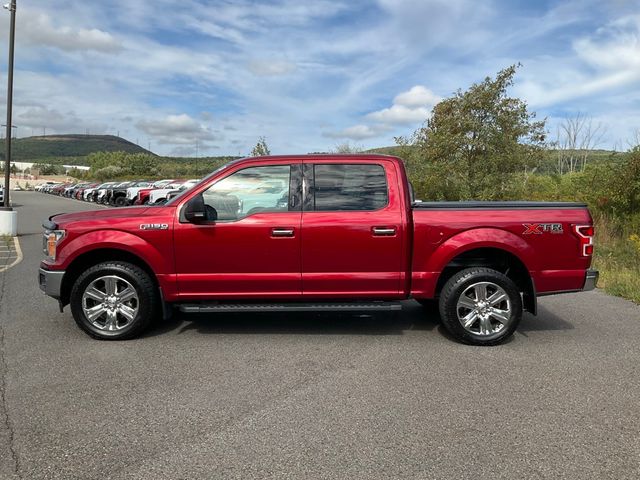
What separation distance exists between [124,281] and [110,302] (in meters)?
0.26

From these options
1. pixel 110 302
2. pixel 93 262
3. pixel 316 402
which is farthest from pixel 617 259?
pixel 93 262

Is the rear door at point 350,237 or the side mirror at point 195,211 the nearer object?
the side mirror at point 195,211

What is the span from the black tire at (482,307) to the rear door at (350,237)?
0.54m

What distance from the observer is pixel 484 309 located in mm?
5078

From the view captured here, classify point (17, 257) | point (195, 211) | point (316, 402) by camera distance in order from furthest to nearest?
point (17, 257), point (195, 211), point (316, 402)

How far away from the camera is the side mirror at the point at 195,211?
4.91 m

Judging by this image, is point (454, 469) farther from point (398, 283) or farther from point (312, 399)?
point (398, 283)

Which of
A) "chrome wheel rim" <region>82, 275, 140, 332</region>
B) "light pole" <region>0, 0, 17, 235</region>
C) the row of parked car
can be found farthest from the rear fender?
"light pole" <region>0, 0, 17, 235</region>

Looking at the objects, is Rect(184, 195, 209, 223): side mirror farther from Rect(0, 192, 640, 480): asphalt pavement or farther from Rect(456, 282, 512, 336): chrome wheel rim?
Rect(456, 282, 512, 336): chrome wheel rim

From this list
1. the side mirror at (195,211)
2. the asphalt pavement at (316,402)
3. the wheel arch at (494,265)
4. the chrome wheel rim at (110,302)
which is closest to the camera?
the asphalt pavement at (316,402)

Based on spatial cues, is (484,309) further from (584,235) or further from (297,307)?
(297,307)

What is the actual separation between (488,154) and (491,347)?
37.1 ft

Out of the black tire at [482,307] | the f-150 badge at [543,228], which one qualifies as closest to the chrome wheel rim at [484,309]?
the black tire at [482,307]

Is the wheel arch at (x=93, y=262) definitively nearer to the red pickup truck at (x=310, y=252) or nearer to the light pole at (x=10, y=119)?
the red pickup truck at (x=310, y=252)
